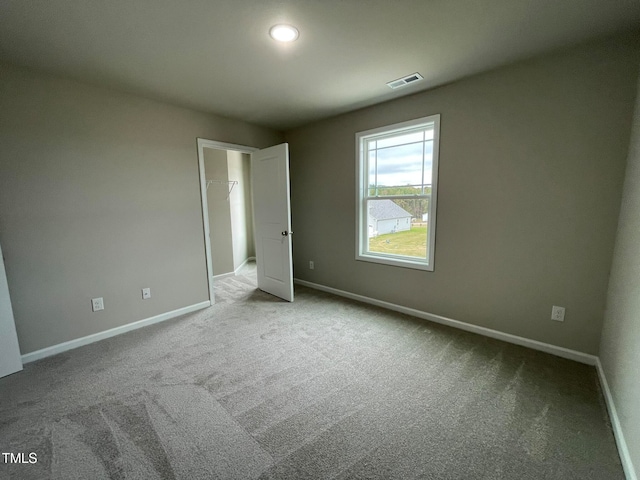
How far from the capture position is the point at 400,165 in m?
3.03

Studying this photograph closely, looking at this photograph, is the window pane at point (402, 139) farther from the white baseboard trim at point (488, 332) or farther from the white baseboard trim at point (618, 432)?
the white baseboard trim at point (618, 432)

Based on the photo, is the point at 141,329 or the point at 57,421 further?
the point at 141,329

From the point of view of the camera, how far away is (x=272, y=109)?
3.18 m

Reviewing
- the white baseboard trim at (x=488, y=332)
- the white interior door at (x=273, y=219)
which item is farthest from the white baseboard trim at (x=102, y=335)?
the white baseboard trim at (x=488, y=332)

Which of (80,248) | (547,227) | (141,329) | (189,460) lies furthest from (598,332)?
(80,248)

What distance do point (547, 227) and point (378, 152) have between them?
6.08ft

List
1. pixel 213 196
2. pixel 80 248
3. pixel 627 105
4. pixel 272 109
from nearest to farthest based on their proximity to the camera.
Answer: pixel 627 105
pixel 80 248
pixel 272 109
pixel 213 196

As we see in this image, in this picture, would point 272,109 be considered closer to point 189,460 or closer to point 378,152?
point 378,152

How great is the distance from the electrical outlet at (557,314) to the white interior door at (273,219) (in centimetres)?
262

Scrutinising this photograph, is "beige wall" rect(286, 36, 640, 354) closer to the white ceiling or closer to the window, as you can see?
the window

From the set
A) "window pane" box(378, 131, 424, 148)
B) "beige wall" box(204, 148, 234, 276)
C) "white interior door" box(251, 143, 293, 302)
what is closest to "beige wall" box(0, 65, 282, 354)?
"white interior door" box(251, 143, 293, 302)

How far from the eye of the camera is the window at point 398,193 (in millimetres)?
2791

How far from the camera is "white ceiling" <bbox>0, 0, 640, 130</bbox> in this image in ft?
4.99

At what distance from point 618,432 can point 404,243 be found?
207 centimetres
